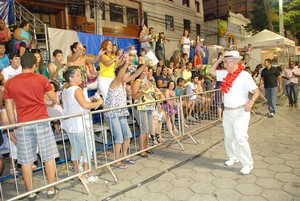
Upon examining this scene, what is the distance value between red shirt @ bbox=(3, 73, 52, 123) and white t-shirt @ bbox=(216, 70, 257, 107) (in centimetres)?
305

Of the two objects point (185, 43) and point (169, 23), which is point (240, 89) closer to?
point (185, 43)

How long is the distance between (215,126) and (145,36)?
461cm

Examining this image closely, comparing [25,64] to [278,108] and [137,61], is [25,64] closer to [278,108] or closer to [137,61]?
[137,61]

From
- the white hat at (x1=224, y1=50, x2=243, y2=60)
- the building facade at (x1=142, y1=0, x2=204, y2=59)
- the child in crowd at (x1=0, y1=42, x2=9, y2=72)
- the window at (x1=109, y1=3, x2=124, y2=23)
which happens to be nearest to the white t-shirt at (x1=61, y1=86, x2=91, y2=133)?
the white hat at (x1=224, y1=50, x2=243, y2=60)

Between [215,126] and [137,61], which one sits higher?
[137,61]

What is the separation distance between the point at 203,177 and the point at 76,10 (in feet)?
51.4

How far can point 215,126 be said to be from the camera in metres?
7.67

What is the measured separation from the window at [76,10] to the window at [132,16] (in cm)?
443

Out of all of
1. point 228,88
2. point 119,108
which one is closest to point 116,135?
point 119,108

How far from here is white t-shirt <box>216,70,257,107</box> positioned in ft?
13.4

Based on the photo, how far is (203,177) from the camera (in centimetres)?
407

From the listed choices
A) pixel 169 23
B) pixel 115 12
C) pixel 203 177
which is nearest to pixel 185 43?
pixel 115 12

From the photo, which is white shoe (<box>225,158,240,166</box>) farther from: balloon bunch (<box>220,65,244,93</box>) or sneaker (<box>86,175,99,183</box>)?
sneaker (<box>86,175,99,183</box>)

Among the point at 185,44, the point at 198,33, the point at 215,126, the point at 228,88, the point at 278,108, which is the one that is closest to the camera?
the point at 228,88
